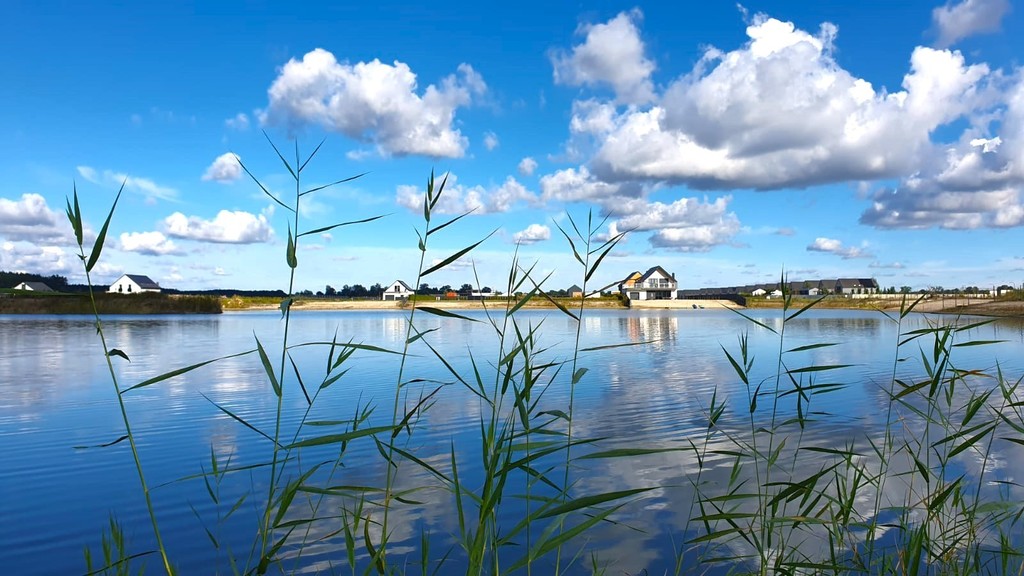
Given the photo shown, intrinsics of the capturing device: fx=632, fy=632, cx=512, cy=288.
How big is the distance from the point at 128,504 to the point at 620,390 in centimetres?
1060

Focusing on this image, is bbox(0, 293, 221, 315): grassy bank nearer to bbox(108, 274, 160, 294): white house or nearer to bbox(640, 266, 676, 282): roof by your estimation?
bbox(108, 274, 160, 294): white house

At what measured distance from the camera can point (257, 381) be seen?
17.2 m

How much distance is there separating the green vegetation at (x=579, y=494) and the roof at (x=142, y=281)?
113 metres

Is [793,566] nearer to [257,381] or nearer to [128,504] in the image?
[128,504]

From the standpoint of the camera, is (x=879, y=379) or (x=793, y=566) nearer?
Result: (x=793, y=566)

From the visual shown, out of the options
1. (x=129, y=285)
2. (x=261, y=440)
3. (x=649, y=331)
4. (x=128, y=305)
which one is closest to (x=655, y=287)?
(x=649, y=331)

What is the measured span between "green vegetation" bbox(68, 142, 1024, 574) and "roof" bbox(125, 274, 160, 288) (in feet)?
371

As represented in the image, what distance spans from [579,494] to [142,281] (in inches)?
4728

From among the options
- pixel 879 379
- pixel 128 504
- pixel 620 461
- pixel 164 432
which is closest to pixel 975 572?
pixel 620 461

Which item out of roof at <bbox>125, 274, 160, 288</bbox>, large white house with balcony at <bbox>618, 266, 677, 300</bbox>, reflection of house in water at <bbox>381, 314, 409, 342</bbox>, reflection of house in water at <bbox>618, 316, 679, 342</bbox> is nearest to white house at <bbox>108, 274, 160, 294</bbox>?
roof at <bbox>125, 274, 160, 288</bbox>

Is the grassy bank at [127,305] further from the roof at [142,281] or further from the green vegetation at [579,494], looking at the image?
the green vegetation at [579,494]

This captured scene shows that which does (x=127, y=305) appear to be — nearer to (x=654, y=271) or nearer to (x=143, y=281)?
(x=143, y=281)

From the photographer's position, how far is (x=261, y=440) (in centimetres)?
1019

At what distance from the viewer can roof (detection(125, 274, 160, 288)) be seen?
107 m
